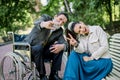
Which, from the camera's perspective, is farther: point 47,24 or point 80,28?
point 47,24

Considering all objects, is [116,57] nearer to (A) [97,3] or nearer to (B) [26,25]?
(A) [97,3]

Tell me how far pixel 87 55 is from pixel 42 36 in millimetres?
973

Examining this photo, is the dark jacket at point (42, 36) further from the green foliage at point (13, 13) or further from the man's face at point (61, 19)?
the green foliage at point (13, 13)

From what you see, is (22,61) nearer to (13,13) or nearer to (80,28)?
(80,28)

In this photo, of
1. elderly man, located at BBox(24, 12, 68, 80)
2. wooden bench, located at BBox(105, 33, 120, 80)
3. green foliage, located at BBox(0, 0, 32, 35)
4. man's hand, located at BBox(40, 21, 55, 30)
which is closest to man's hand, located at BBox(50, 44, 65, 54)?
elderly man, located at BBox(24, 12, 68, 80)

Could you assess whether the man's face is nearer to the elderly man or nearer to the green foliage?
the elderly man

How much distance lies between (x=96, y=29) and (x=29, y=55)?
107 cm

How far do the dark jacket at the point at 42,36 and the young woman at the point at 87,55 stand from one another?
0.75m

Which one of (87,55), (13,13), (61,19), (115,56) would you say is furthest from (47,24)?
(13,13)

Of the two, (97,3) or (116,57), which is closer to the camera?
(116,57)

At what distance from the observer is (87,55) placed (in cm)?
406

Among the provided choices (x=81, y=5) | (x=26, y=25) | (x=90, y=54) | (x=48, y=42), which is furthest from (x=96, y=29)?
(x=26, y=25)


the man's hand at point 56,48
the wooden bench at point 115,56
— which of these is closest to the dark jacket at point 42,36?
the man's hand at point 56,48

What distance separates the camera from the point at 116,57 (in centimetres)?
441
